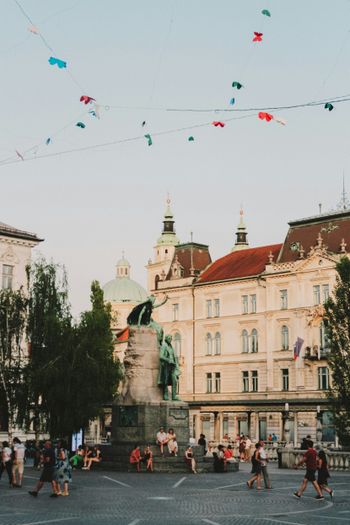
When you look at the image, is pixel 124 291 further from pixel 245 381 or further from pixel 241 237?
pixel 245 381

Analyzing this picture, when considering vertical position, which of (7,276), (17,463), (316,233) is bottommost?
(17,463)

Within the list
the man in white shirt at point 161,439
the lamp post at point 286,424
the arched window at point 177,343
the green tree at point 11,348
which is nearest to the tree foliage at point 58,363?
the green tree at point 11,348

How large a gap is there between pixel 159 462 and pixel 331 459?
9.69m

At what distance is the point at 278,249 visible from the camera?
270 feet

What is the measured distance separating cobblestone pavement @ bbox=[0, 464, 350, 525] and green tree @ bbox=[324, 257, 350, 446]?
515 inches

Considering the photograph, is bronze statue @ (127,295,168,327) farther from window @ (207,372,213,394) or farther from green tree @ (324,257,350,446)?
window @ (207,372,213,394)

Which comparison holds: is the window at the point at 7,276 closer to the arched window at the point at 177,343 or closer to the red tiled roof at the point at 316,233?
the arched window at the point at 177,343

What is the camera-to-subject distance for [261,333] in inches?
3024

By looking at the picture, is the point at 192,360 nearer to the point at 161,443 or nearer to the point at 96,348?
the point at 96,348

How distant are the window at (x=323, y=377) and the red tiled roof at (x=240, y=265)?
1210 centimetres

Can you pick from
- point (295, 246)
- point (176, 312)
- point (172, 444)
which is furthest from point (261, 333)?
point (172, 444)

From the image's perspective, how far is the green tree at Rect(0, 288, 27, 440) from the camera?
46.9 meters

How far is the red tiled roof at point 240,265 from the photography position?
80.6 metres

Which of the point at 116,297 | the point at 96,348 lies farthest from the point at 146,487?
the point at 116,297
